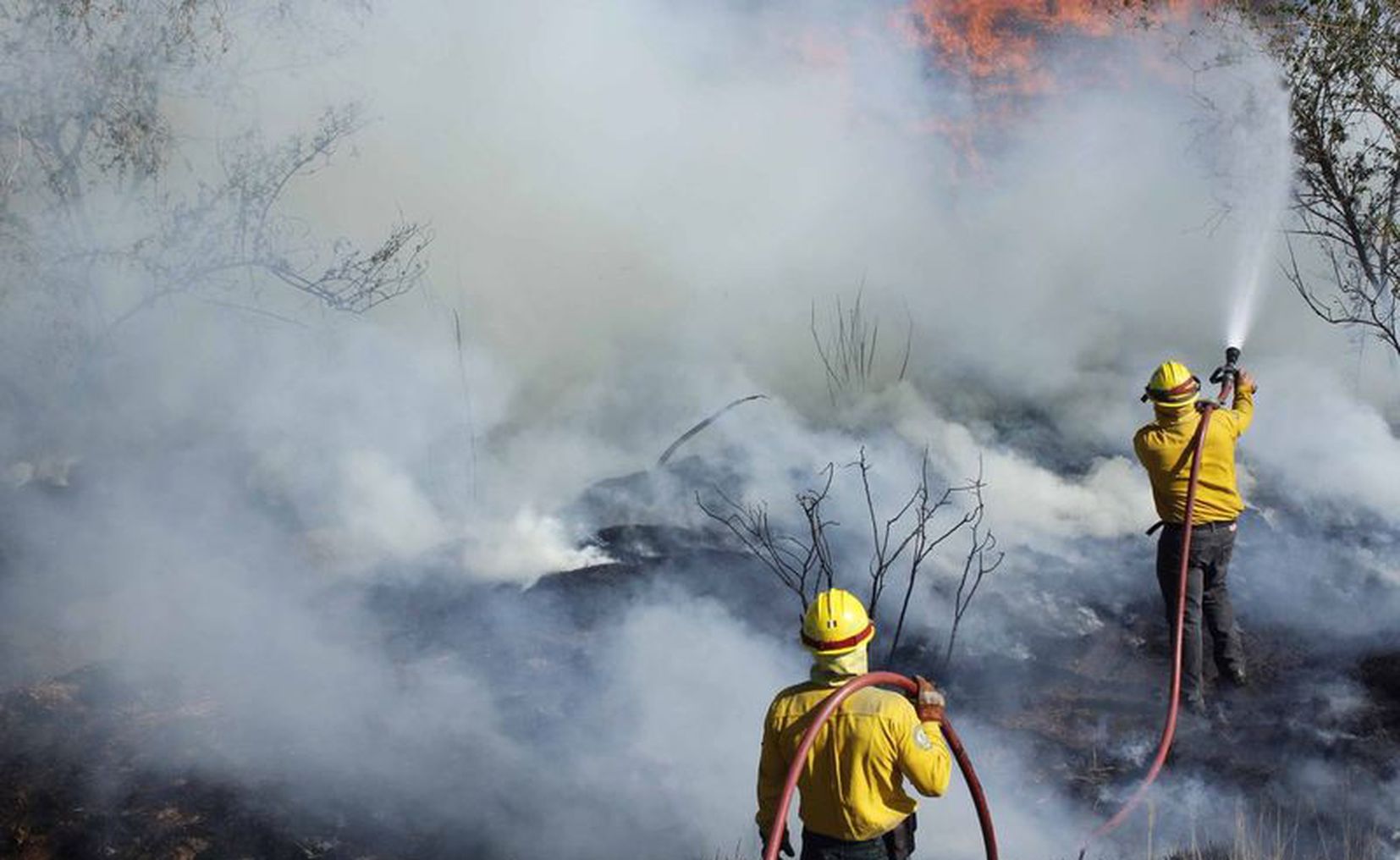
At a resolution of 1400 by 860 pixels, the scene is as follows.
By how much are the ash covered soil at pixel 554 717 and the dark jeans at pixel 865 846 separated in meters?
1.62

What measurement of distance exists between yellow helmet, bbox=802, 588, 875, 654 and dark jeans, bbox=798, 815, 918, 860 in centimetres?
58

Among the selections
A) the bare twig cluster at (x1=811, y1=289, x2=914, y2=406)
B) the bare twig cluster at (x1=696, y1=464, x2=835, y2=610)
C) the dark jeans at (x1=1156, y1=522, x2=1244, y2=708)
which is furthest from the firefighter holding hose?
the bare twig cluster at (x1=811, y1=289, x2=914, y2=406)

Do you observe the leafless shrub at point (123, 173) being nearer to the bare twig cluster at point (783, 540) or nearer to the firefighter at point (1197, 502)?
the bare twig cluster at point (783, 540)

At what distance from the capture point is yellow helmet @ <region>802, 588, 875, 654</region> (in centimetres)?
337

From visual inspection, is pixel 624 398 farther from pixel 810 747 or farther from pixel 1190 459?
pixel 810 747

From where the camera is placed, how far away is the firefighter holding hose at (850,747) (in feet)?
11.1

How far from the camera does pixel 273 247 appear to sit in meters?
10.1

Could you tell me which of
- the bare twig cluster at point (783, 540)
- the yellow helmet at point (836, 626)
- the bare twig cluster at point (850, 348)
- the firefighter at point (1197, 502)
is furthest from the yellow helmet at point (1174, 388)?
the bare twig cluster at point (850, 348)

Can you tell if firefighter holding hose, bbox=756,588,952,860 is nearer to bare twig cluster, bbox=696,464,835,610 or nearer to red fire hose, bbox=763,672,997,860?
red fire hose, bbox=763,672,997,860

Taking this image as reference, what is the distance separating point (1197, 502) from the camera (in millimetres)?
5871

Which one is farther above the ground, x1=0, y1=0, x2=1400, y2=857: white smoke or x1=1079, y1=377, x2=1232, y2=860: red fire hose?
x1=0, y1=0, x2=1400, y2=857: white smoke

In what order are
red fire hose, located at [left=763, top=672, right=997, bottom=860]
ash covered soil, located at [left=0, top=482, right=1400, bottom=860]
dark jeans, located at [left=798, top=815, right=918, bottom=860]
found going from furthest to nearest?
ash covered soil, located at [left=0, top=482, right=1400, bottom=860]
dark jeans, located at [left=798, top=815, right=918, bottom=860]
red fire hose, located at [left=763, top=672, right=997, bottom=860]

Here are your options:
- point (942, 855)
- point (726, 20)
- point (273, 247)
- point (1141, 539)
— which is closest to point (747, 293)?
point (726, 20)

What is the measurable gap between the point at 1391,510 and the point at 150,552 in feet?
25.0
